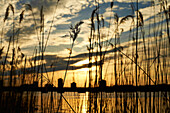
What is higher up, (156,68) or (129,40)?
(129,40)

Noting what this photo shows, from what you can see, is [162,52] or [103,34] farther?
[162,52]

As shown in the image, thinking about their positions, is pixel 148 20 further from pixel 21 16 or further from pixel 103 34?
pixel 21 16

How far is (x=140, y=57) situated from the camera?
3057mm

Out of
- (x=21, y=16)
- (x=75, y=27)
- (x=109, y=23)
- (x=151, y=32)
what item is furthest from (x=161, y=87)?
(x=21, y=16)

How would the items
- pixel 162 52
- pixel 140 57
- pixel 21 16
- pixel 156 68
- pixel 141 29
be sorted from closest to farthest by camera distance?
pixel 21 16, pixel 141 29, pixel 156 68, pixel 162 52, pixel 140 57

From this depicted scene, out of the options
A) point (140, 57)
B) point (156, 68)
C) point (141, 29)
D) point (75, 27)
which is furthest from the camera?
point (140, 57)

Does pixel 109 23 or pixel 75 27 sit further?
pixel 109 23

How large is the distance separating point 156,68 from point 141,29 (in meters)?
0.73

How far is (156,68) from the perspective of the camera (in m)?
2.51

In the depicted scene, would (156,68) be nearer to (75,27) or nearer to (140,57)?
(140,57)

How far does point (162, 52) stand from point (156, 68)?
372 mm

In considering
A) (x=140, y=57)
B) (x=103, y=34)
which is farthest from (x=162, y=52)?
(x=103, y=34)

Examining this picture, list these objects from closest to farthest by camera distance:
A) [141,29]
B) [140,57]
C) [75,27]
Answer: [75,27], [141,29], [140,57]

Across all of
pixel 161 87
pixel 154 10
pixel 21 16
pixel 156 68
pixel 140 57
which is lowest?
pixel 161 87
